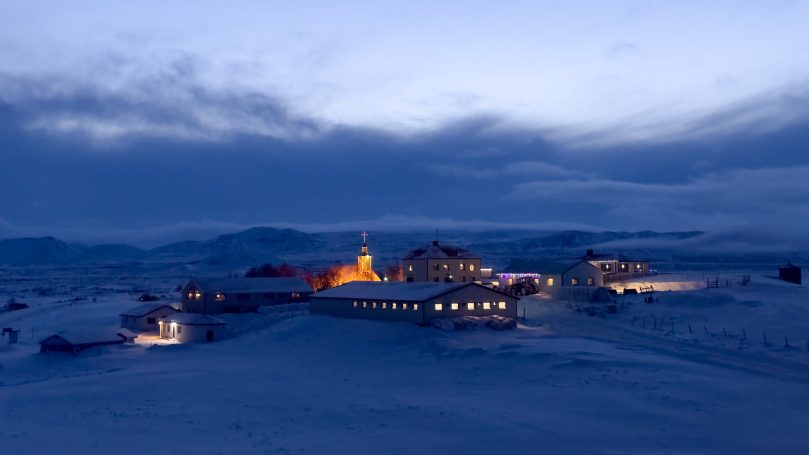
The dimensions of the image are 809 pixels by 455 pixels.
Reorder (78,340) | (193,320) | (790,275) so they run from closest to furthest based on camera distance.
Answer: (78,340), (193,320), (790,275)

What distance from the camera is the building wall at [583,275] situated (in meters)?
75.9

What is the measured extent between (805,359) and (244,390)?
2875 centimetres

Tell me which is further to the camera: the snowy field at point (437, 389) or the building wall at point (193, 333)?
the building wall at point (193, 333)

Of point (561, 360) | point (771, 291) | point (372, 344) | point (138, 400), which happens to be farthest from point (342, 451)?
point (771, 291)

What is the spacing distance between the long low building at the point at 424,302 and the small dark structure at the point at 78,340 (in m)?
17.0

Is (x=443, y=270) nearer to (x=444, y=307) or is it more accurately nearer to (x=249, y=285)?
(x=249, y=285)

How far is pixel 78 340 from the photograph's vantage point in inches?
2024

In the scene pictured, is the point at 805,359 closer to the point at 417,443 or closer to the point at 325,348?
the point at 417,443

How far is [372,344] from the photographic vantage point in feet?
161

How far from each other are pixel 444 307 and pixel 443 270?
2606cm

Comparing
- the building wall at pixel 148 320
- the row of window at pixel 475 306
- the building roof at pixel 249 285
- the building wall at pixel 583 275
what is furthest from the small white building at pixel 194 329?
the building wall at pixel 583 275

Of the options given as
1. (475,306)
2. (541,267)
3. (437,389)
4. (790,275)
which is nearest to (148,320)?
(475,306)

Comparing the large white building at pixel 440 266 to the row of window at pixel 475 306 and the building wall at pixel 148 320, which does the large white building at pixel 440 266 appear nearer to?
the row of window at pixel 475 306

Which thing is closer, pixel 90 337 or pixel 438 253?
pixel 90 337
